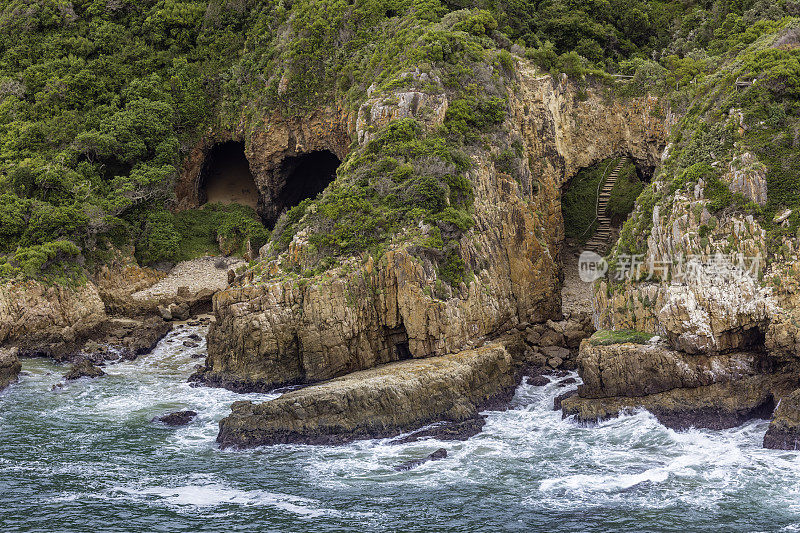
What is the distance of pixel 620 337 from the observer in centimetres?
3984

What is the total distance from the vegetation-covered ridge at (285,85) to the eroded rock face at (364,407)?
5777mm

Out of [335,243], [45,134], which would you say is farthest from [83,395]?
[45,134]

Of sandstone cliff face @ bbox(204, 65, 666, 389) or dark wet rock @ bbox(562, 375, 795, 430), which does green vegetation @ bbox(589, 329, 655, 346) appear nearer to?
dark wet rock @ bbox(562, 375, 795, 430)

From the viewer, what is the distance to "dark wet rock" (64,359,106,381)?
1836 inches

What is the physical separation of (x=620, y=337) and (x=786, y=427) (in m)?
7.87

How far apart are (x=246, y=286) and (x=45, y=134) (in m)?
25.8

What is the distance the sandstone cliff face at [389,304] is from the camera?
142ft

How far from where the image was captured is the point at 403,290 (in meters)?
43.2

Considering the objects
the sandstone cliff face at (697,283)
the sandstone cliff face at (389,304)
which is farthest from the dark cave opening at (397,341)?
the sandstone cliff face at (697,283)

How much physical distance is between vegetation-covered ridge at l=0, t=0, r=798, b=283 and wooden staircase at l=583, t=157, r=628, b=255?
8.72 metres

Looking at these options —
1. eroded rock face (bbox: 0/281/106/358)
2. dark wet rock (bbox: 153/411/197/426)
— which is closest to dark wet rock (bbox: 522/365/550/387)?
dark wet rock (bbox: 153/411/197/426)

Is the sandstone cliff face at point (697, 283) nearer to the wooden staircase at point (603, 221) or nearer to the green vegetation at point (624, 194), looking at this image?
the wooden staircase at point (603, 221)

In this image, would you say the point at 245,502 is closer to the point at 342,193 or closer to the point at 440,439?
the point at 440,439

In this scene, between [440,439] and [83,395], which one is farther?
[83,395]
